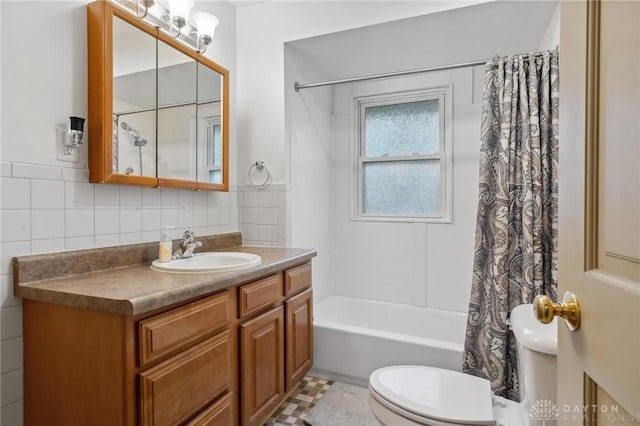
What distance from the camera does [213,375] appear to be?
1360mm

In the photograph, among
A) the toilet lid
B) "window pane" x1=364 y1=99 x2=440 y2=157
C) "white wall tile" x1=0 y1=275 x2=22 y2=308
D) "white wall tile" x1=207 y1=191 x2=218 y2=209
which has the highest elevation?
"window pane" x1=364 y1=99 x2=440 y2=157

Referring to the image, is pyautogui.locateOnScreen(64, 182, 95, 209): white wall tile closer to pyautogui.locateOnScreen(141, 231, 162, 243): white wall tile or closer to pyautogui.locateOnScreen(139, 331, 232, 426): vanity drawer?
pyautogui.locateOnScreen(141, 231, 162, 243): white wall tile

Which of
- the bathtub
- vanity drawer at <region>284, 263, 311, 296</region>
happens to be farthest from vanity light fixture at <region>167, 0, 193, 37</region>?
the bathtub

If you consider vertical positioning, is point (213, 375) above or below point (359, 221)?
below

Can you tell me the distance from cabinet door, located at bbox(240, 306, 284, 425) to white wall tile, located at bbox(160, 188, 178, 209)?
0.79 m

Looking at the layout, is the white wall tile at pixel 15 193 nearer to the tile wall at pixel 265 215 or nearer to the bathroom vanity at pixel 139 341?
the bathroom vanity at pixel 139 341

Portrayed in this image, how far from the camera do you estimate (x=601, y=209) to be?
56 cm

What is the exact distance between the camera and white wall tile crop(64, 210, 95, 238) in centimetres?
141

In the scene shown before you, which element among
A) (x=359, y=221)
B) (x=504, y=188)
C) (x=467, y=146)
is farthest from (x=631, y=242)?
(x=359, y=221)

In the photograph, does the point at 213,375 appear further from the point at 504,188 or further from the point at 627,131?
the point at 504,188

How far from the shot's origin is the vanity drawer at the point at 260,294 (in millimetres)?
1544

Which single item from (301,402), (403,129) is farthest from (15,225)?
(403,129)

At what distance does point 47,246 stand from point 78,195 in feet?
0.76

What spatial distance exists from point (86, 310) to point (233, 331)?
567mm
